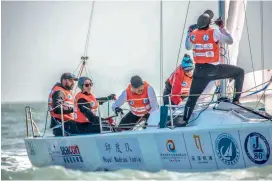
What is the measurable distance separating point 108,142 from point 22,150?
283 inches

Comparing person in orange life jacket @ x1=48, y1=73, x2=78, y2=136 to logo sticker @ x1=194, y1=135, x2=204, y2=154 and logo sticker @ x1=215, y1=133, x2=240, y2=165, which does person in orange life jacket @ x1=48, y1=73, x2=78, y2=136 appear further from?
→ logo sticker @ x1=215, y1=133, x2=240, y2=165

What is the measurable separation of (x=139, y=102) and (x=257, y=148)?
2703mm

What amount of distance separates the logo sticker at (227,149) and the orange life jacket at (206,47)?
1.28 m

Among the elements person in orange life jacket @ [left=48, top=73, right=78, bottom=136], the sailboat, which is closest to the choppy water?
the sailboat

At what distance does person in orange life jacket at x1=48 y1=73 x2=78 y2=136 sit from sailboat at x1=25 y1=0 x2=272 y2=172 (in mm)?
347

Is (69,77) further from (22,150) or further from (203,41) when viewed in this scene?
(22,150)

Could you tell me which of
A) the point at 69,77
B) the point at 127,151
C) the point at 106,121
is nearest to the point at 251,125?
the point at 127,151

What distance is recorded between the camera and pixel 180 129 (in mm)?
11281

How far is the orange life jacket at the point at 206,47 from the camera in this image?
1153 centimetres

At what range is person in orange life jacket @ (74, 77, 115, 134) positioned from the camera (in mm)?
13000

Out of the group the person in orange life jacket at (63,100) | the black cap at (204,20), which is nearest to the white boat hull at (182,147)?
the person in orange life jacket at (63,100)

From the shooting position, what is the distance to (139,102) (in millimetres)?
12734

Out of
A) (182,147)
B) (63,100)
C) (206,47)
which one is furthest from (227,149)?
(63,100)

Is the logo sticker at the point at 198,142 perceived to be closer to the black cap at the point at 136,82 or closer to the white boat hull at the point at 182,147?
the white boat hull at the point at 182,147
